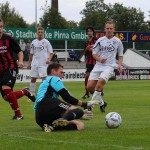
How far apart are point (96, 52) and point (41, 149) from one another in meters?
6.68

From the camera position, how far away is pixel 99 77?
14.5 metres

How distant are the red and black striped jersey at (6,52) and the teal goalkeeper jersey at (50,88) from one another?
2336 millimetres

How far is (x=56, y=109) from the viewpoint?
1047 cm

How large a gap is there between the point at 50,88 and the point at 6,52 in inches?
103

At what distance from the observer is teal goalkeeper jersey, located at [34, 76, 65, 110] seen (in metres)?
10.5

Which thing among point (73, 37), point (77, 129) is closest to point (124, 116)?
point (77, 129)

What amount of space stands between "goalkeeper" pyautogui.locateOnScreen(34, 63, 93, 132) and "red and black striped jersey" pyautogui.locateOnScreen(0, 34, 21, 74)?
2378 millimetres

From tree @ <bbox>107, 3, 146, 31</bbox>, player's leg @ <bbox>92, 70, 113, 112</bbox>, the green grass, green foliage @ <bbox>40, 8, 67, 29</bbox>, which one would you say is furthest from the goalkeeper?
tree @ <bbox>107, 3, 146, 31</bbox>

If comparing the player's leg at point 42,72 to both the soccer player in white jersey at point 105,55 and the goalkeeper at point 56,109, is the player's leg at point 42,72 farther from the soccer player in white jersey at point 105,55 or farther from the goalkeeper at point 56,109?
the goalkeeper at point 56,109

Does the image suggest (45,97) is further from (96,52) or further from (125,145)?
(96,52)

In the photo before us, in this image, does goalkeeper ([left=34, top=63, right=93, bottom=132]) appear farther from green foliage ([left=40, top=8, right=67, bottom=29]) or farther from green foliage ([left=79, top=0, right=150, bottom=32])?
green foliage ([left=79, top=0, right=150, bottom=32])

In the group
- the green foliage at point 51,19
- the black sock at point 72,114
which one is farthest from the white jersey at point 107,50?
the green foliage at point 51,19

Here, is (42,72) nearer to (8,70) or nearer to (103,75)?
(103,75)

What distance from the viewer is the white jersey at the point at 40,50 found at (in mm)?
18984
